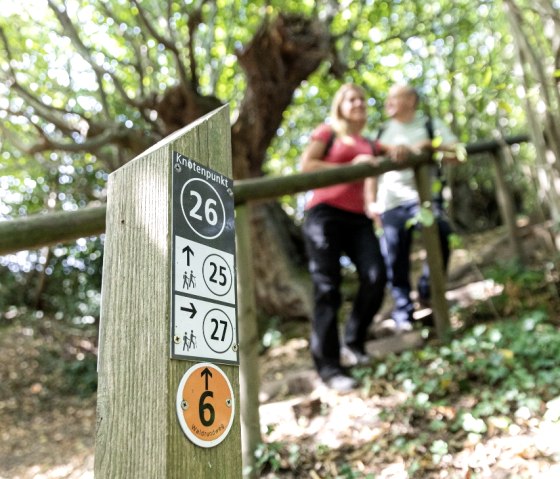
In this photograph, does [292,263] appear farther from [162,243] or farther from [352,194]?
[162,243]

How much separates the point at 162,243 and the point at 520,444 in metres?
1.90

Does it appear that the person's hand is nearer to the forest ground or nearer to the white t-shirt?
the white t-shirt

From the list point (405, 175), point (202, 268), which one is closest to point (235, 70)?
point (405, 175)

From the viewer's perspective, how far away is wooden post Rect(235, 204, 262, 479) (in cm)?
229

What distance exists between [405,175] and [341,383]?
5.39ft

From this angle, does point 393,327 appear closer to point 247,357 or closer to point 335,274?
point 335,274

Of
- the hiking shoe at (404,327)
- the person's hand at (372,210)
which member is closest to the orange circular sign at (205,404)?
the person's hand at (372,210)

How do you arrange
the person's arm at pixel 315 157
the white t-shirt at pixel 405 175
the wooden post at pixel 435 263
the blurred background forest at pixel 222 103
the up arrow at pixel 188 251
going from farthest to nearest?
the blurred background forest at pixel 222 103 → the white t-shirt at pixel 405 175 → the wooden post at pixel 435 263 → the person's arm at pixel 315 157 → the up arrow at pixel 188 251

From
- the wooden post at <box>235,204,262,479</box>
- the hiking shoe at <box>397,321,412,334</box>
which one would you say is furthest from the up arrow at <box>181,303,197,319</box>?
the hiking shoe at <box>397,321,412,334</box>

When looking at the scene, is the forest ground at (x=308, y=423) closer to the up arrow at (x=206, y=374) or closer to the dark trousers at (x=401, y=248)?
the dark trousers at (x=401, y=248)

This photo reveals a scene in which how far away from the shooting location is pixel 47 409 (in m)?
5.75

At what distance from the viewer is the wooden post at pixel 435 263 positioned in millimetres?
3449

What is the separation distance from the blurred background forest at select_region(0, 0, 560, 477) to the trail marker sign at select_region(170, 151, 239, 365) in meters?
3.09

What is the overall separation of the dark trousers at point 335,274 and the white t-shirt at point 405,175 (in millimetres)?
455
